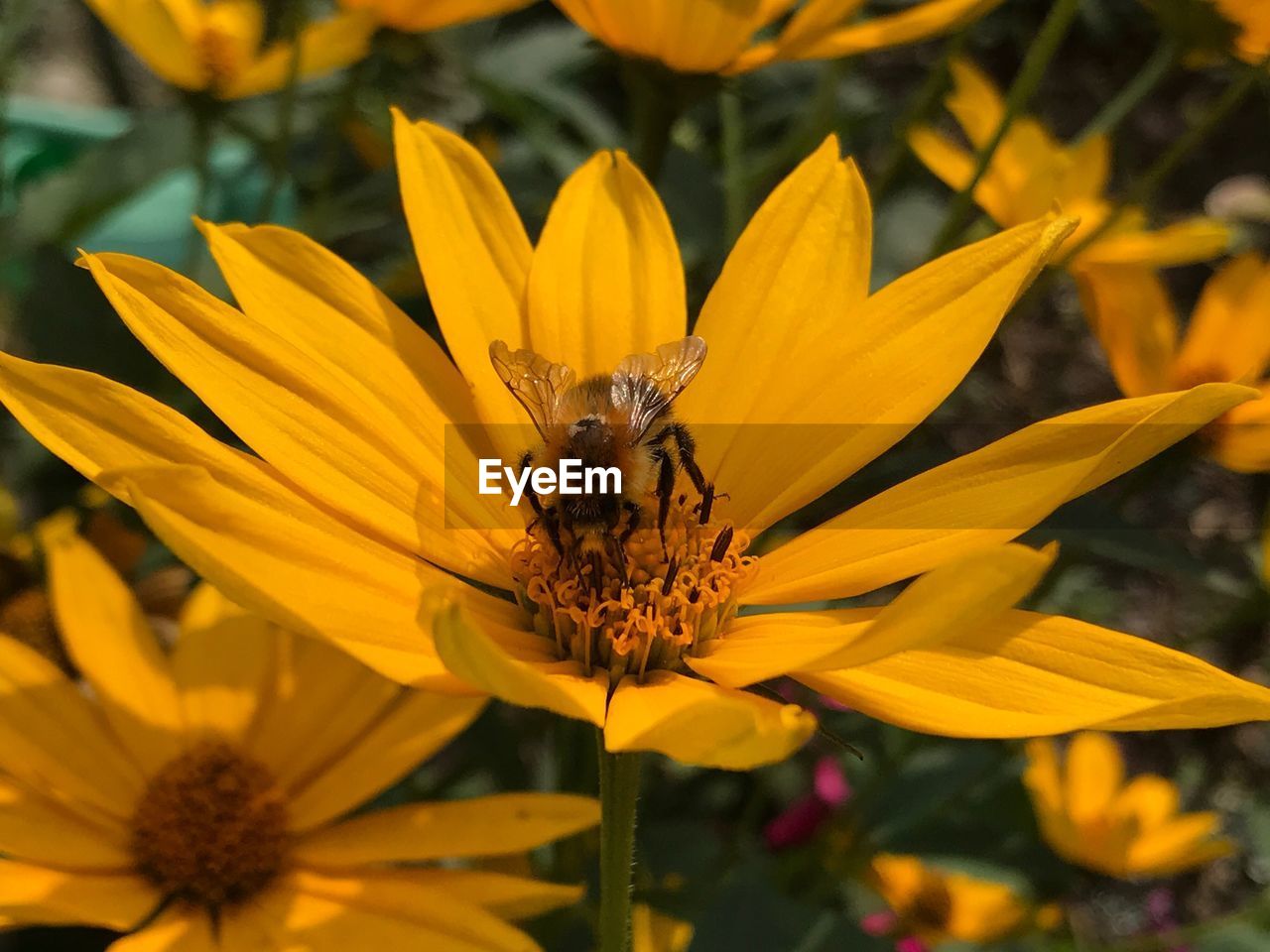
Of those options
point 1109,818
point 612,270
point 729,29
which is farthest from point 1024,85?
point 1109,818

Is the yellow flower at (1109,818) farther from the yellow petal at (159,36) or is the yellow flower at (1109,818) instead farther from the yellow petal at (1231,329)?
the yellow petal at (159,36)

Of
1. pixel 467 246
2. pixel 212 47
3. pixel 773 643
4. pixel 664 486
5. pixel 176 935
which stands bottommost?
pixel 176 935

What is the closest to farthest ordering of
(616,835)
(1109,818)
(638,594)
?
(616,835) < (638,594) < (1109,818)

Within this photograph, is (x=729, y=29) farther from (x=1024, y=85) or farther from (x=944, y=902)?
(x=944, y=902)

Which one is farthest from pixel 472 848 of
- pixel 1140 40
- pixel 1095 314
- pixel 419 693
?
pixel 1140 40

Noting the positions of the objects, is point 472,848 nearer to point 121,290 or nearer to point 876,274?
point 121,290

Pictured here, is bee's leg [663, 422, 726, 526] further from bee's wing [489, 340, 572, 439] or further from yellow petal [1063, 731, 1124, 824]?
yellow petal [1063, 731, 1124, 824]
